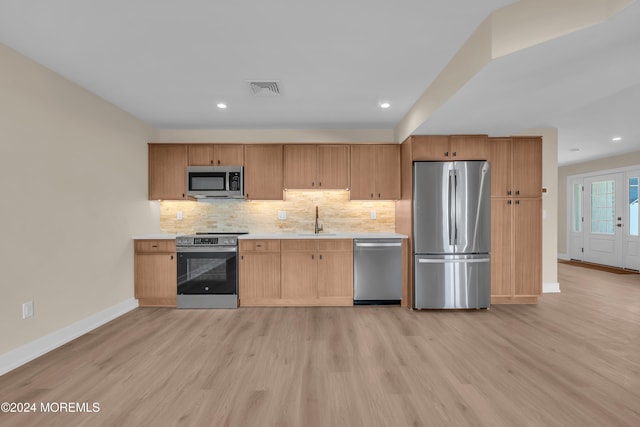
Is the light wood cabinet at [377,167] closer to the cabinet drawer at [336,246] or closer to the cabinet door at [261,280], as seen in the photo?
the cabinet drawer at [336,246]

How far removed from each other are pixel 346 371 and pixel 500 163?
3.49m

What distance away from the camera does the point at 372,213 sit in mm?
4555

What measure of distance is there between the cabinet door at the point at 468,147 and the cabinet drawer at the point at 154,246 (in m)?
4.00

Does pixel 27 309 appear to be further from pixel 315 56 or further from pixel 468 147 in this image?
pixel 468 147

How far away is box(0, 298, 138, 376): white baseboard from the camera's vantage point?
2.35 metres

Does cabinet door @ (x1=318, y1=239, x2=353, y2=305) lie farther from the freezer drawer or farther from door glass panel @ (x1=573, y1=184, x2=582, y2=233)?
door glass panel @ (x1=573, y1=184, x2=582, y2=233)

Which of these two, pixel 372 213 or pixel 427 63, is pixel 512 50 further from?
pixel 372 213

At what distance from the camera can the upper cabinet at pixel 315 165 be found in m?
4.25

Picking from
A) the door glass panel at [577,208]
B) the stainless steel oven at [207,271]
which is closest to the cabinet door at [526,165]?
the stainless steel oven at [207,271]

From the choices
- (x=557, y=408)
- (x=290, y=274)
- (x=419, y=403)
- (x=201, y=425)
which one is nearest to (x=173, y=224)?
(x=290, y=274)

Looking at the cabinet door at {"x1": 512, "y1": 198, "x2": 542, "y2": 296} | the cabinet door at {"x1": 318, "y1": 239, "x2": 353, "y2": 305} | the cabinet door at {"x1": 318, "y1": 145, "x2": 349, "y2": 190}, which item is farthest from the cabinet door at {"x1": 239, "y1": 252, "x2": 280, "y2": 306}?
the cabinet door at {"x1": 512, "y1": 198, "x2": 542, "y2": 296}

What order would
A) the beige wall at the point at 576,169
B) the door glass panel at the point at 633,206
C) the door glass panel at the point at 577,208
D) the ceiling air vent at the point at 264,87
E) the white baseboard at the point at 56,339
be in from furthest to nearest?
the door glass panel at the point at 577,208
the beige wall at the point at 576,169
the door glass panel at the point at 633,206
the ceiling air vent at the point at 264,87
the white baseboard at the point at 56,339

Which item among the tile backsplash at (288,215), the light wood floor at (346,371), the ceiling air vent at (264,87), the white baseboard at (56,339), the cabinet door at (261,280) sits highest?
the ceiling air vent at (264,87)

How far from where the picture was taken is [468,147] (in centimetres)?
377
